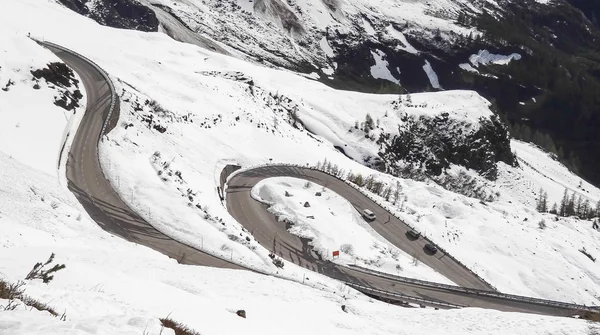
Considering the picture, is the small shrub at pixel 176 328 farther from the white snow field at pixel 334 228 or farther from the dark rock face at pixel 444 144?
the dark rock face at pixel 444 144

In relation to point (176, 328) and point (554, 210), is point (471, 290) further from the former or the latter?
Result: point (554, 210)

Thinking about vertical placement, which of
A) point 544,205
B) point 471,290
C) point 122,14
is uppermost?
point 122,14

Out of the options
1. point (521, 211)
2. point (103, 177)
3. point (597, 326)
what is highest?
point (597, 326)

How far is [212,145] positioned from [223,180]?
613cm

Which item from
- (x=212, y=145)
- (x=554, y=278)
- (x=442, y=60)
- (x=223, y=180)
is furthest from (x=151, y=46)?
(x=442, y=60)

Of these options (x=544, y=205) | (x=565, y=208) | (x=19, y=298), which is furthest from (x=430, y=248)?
(x=565, y=208)

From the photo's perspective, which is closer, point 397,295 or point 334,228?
point 397,295

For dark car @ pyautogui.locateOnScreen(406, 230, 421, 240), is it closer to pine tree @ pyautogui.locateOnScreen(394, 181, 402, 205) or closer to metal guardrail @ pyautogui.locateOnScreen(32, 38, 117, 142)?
pine tree @ pyautogui.locateOnScreen(394, 181, 402, 205)

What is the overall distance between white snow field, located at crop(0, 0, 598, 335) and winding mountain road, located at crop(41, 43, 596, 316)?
4.53 feet

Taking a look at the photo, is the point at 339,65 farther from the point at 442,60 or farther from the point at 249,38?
the point at 442,60

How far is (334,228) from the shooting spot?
1773 inches

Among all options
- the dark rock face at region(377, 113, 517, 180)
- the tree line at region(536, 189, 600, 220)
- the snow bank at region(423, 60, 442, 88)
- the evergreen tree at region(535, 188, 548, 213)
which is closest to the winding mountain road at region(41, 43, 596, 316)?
the dark rock face at region(377, 113, 517, 180)

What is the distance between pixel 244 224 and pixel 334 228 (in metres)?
9.52

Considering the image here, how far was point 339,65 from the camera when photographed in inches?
6973
